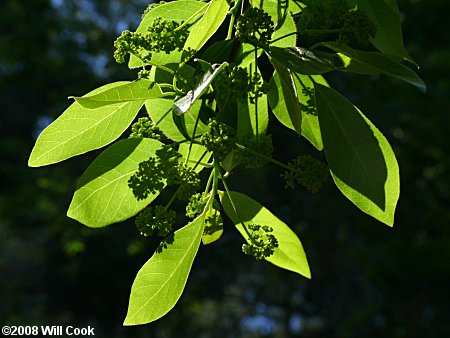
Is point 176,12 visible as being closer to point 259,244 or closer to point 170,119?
point 170,119

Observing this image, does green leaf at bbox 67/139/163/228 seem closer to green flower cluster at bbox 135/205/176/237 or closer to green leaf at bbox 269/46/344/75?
→ green flower cluster at bbox 135/205/176/237

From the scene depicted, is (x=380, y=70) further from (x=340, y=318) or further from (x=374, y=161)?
(x=340, y=318)

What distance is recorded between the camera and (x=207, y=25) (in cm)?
64

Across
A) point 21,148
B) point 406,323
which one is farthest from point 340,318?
point 21,148

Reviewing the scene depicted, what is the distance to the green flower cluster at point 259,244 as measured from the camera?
0.61 metres

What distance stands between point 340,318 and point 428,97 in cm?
483

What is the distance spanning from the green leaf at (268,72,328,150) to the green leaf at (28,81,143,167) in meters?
0.14

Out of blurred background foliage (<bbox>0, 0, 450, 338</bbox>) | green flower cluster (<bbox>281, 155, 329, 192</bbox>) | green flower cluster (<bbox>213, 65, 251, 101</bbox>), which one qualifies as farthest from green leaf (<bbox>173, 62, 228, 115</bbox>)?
blurred background foliage (<bbox>0, 0, 450, 338</bbox>)

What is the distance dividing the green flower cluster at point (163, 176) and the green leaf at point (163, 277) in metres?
0.06

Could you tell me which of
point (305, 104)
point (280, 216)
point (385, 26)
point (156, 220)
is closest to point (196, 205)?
point (156, 220)

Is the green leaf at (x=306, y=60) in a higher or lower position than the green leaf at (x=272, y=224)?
higher

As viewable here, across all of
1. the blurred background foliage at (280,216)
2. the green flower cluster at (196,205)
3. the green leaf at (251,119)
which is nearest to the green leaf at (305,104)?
the green leaf at (251,119)

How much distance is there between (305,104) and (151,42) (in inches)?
6.5

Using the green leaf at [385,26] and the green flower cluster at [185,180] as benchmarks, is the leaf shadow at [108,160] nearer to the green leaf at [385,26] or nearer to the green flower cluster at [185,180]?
the green flower cluster at [185,180]
